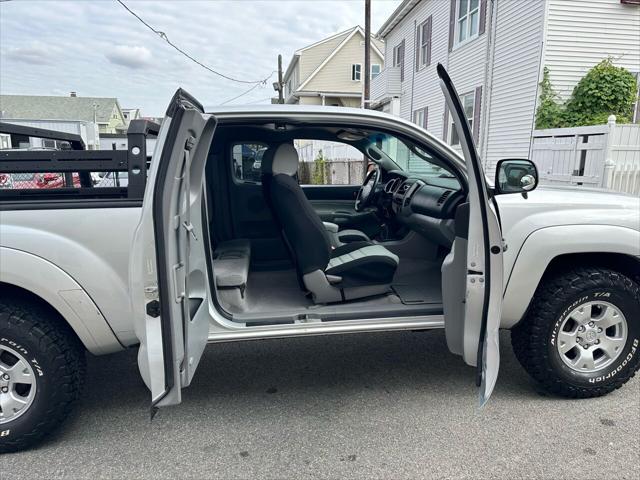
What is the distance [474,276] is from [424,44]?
15847 millimetres

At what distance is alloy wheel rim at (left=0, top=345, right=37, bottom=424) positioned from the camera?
7.73 feet

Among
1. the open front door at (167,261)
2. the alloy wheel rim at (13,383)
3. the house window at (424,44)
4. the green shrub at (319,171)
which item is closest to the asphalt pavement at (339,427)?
the alloy wheel rim at (13,383)

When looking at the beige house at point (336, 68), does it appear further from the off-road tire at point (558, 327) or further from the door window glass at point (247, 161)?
the off-road tire at point (558, 327)

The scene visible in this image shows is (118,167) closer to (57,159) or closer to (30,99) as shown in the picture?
(57,159)

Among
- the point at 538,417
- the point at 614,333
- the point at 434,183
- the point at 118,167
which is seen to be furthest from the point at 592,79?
the point at 118,167

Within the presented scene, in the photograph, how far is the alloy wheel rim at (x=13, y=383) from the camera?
7.73ft

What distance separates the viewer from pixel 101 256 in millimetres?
2309

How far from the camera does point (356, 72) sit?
95.2ft

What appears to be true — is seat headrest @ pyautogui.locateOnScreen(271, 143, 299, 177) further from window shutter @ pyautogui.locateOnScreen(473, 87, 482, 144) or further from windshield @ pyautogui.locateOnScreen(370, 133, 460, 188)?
window shutter @ pyautogui.locateOnScreen(473, 87, 482, 144)

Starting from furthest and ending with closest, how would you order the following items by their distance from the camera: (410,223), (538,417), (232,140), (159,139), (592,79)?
(592,79)
(410,223)
(232,140)
(538,417)
(159,139)

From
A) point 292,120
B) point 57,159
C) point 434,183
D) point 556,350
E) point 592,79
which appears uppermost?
point 592,79

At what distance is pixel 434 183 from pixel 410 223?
0.40 meters

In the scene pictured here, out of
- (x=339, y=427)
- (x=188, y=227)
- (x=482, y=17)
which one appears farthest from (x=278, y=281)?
(x=482, y=17)

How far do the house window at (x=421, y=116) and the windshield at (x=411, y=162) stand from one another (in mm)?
12685
